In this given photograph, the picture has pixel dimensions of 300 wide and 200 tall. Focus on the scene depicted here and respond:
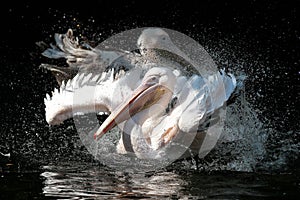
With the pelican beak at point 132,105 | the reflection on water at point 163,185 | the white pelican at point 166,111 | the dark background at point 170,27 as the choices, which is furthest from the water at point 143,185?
the dark background at point 170,27

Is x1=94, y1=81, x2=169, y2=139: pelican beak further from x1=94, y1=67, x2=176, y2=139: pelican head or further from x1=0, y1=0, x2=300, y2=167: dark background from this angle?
x1=0, y1=0, x2=300, y2=167: dark background

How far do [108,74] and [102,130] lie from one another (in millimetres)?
600

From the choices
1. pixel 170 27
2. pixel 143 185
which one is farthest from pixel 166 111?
pixel 170 27

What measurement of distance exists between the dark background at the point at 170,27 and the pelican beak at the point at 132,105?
11.9 ft

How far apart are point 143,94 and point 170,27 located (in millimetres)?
4671

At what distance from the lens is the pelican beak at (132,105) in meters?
5.31

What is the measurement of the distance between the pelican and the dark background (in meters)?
3.01

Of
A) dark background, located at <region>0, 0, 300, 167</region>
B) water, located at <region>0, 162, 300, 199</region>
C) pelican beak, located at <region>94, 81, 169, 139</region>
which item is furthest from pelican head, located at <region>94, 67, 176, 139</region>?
dark background, located at <region>0, 0, 300, 167</region>

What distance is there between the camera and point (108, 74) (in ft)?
18.5

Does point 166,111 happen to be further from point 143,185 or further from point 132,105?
point 143,185

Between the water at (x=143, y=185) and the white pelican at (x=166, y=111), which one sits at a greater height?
the white pelican at (x=166, y=111)

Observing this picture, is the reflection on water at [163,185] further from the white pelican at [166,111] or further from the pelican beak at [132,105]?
the pelican beak at [132,105]

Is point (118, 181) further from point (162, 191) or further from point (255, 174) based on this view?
point (255, 174)

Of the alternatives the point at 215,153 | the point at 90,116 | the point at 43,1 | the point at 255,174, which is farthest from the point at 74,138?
the point at 43,1
